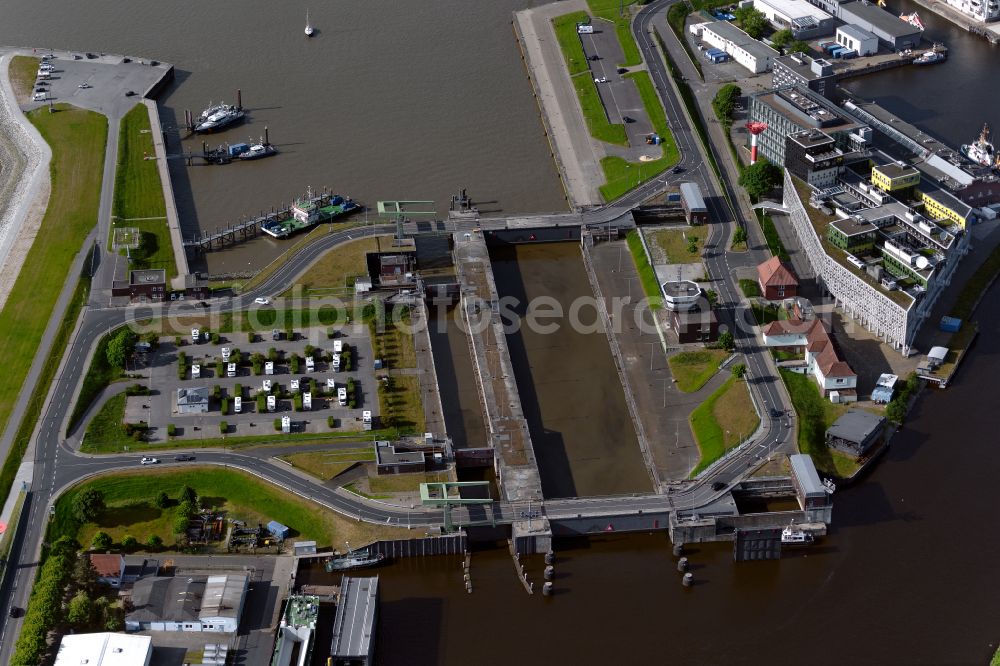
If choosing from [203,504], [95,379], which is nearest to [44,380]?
[95,379]

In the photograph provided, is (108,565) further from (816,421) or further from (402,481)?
(816,421)

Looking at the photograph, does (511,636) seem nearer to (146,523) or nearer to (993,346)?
(146,523)

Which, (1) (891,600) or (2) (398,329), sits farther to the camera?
(2) (398,329)

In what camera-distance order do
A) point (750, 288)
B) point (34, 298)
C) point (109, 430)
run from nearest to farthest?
point (109, 430), point (34, 298), point (750, 288)

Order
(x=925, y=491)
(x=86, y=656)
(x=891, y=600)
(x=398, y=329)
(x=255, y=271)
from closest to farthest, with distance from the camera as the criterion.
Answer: (x=86, y=656), (x=891, y=600), (x=925, y=491), (x=398, y=329), (x=255, y=271)

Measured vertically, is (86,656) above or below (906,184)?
below

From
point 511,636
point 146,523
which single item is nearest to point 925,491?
point 511,636
